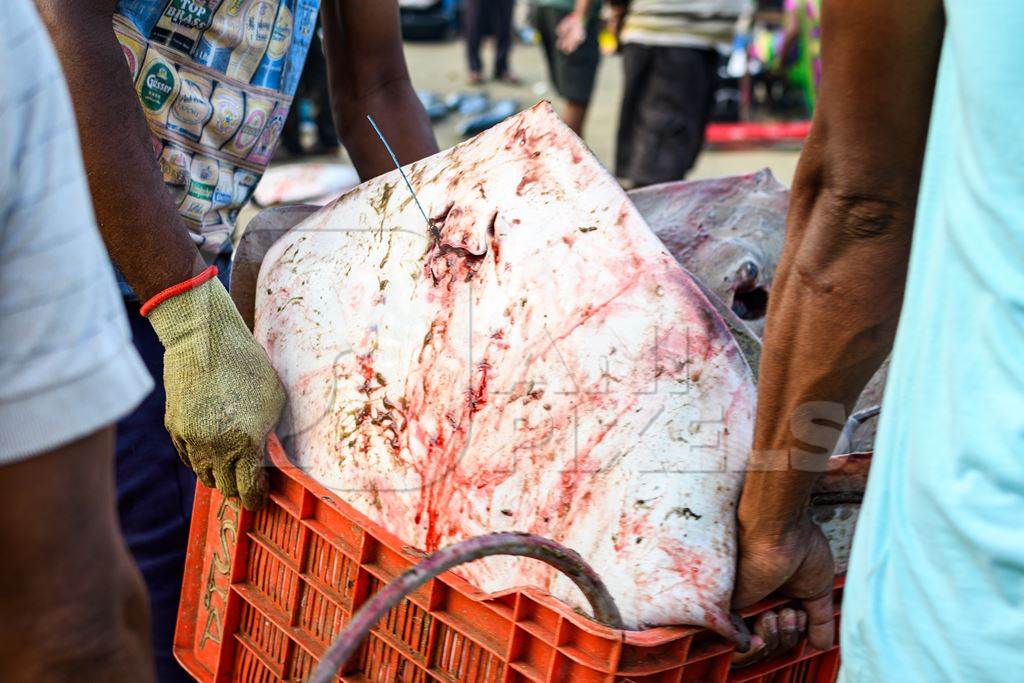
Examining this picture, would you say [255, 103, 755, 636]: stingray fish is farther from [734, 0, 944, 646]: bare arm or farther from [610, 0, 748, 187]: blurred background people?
[610, 0, 748, 187]: blurred background people

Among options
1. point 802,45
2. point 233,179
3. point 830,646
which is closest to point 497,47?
point 802,45

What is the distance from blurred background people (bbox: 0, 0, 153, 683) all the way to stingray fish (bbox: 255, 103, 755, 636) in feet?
2.30

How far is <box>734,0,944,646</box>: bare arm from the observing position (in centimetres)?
119

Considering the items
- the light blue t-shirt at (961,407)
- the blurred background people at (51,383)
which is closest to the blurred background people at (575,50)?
the light blue t-shirt at (961,407)

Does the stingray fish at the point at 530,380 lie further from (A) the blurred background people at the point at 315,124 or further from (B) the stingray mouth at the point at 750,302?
(A) the blurred background people at the point at 315,124

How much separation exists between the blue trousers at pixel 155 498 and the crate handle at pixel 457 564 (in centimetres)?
87

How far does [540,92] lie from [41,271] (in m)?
9.87

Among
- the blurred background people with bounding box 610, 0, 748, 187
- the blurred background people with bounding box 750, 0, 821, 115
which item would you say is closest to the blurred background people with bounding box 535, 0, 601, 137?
the blurred background people with bounding box 610, 0, 748, 187

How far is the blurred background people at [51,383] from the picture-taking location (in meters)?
0.85

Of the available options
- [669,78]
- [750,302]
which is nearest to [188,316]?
[750,302]

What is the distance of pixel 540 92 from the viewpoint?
34.1 ft

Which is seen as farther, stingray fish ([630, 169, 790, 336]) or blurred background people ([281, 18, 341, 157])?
blurred background people ([281, 18, 341, 157])

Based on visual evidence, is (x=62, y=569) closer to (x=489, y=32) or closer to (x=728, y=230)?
(x=728, y=230)

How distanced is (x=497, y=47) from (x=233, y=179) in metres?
9.20
